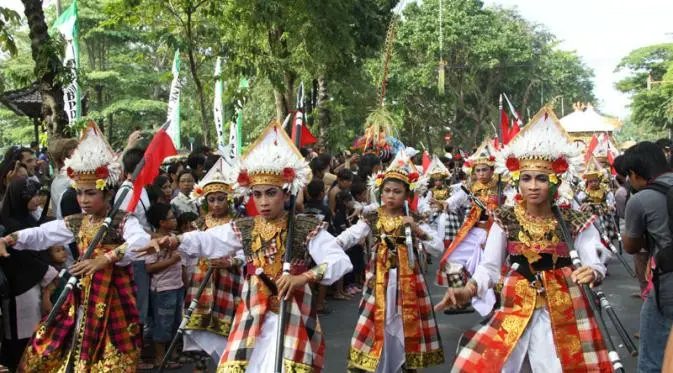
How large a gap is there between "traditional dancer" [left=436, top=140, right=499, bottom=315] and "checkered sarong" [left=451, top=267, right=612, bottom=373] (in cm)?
34

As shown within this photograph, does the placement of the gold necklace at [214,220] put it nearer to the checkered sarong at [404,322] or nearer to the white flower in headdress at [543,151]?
the checkered sarong at [404,322]

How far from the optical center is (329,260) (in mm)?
5035

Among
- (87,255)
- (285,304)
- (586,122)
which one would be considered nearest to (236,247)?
(285,304)

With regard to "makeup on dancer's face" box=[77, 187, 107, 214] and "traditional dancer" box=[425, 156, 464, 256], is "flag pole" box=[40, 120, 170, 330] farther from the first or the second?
"traditional dancer" box=[425, 156, 464, 256]

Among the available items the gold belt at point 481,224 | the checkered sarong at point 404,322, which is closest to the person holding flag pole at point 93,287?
the checkered sarong at point 404,322

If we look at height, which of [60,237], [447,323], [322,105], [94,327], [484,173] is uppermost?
[322,105]

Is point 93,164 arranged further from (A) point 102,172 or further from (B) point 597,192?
(B) point 597,192

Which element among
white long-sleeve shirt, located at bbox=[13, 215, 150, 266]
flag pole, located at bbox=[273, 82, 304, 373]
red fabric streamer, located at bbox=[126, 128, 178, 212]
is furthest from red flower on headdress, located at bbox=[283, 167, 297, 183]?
red fabric streamer, located at bbox=[126, 128, 178, 212]

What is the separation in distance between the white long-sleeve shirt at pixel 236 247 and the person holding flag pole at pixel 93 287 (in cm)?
39

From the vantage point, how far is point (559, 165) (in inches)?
197

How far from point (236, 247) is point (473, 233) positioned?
3195 mm

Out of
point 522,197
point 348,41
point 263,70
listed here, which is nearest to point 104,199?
point 522,197

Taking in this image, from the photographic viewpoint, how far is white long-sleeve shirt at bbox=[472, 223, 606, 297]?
488 cm

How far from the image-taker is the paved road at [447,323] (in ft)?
24.1
